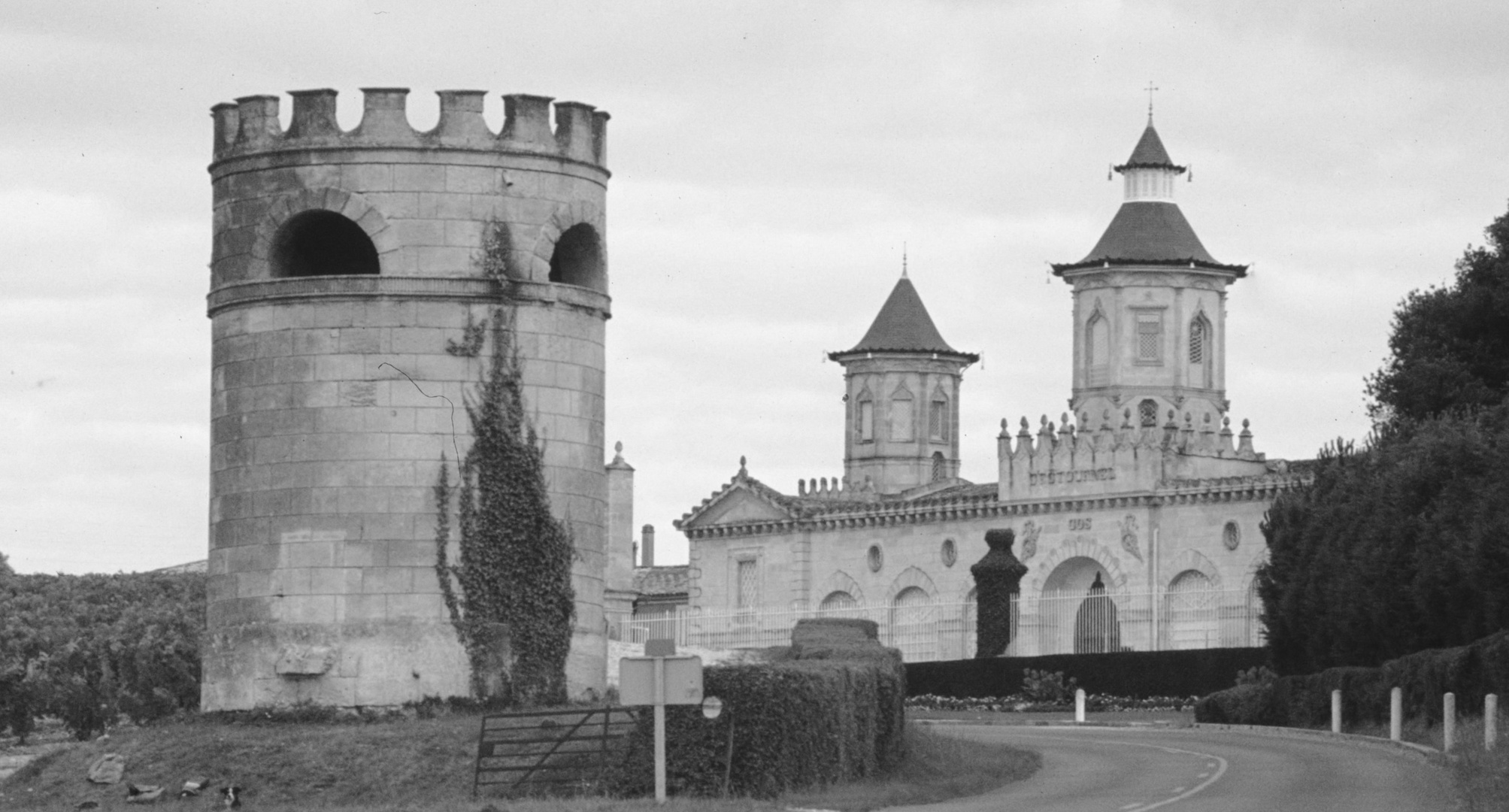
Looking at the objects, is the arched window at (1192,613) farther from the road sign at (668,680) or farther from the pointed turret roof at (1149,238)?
the road sign at (668,680)

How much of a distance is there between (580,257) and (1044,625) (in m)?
59.3

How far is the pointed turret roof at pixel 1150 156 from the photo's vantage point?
108 metres

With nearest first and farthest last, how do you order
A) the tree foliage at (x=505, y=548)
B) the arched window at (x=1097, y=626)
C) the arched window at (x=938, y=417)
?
the tree foliage at (x=505, y=548) → the arched window at (x=1097, y=626) → the arched window at (x=938, y=417)

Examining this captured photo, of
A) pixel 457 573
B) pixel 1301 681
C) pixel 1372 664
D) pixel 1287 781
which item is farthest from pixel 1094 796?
pixel 1372 664

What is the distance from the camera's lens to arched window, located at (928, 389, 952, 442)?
12075 cm

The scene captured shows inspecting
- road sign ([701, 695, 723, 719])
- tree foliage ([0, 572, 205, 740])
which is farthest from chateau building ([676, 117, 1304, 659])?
road sign ([701, 695, 723, 719])

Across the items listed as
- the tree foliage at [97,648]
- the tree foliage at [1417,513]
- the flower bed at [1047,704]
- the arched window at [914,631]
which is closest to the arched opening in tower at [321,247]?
the tree foliage at [1417,513]

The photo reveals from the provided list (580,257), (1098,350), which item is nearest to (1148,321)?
(1098,350)

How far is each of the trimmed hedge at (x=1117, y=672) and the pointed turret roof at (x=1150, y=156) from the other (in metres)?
38.8

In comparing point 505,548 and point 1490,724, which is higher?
point 505,548

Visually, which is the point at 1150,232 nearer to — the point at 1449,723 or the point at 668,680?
the point at 1449,723

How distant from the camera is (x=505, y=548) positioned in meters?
34.0

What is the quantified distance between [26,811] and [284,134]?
7.66 meters

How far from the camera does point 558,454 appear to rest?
113 feet
